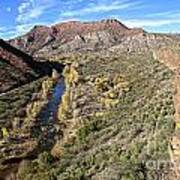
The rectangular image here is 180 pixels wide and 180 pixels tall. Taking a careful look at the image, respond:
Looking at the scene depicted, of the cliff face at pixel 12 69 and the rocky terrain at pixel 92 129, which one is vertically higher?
the cliff face at pixel 12 69

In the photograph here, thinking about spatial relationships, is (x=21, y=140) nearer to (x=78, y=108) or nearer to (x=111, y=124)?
(x=111, y=124)

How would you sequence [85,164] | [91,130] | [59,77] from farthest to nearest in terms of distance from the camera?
[59,77] < [91,130] < [85,164]

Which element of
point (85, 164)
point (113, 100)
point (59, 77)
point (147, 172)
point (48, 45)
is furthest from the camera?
point (48, 45)

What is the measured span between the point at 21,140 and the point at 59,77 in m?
29.3

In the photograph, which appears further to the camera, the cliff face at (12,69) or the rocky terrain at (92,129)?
the cliff face at (12,69)

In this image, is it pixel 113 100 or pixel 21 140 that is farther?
pixel 113 100

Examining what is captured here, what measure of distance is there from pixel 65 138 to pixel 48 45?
5340 inches

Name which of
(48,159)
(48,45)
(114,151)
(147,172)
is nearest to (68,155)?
(48,159)

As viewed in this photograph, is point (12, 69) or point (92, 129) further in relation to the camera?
point (12, 69)

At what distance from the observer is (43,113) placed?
109ft

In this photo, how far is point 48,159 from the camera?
20828mm

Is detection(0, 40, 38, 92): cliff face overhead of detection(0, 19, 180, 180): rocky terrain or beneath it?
overhead

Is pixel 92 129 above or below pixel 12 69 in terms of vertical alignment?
below

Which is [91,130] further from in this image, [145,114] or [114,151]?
[114,151]
